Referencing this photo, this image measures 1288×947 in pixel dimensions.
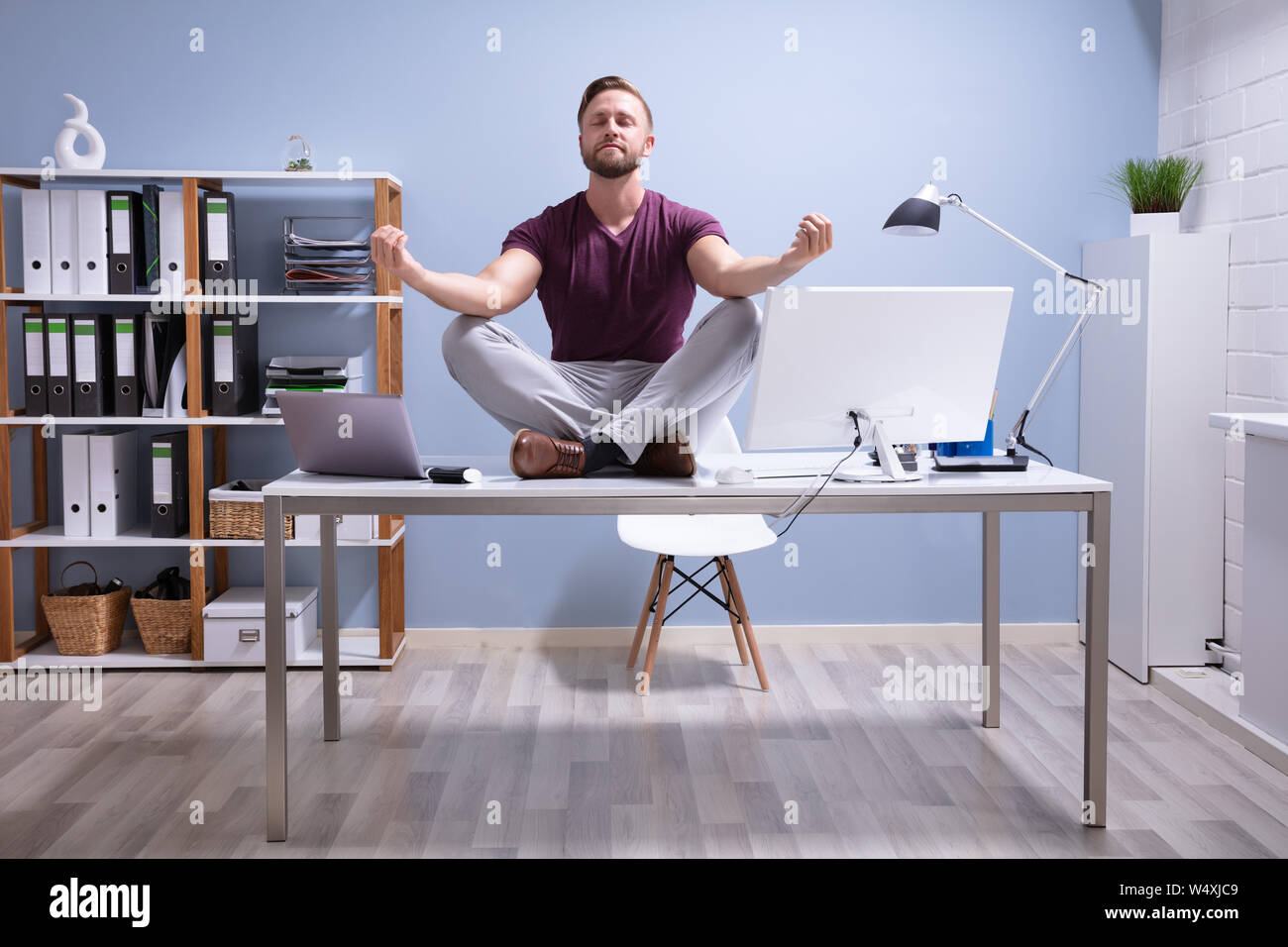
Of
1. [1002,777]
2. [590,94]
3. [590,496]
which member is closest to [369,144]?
[590,94]

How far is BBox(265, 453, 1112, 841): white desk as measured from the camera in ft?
7.63

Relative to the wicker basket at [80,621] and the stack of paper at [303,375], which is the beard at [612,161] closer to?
the stack of paper at [303,375]

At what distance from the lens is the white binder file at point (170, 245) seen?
3.55 meters

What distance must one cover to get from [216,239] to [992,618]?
256 centimetres

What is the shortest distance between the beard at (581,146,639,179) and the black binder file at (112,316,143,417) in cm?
175

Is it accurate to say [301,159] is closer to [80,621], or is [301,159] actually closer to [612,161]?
[612,161]

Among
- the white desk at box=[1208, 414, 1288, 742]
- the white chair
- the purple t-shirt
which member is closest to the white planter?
the white desk at box=[1208, 414, 1288, 742]

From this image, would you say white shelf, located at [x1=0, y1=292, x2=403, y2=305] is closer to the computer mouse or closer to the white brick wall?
the computer mouse

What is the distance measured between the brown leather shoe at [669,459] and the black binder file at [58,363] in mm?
2074

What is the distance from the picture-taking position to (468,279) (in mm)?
2475

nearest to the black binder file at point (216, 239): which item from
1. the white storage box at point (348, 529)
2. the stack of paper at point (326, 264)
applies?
the stack of paper at point (326, 264)

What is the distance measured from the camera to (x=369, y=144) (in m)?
3.80
